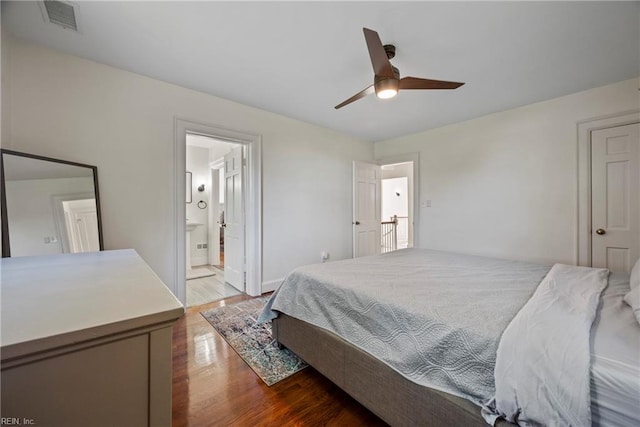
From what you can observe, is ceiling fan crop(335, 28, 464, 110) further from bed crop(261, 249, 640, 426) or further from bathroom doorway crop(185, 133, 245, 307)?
bathroom doorway crop(185, 133, 245, 307)

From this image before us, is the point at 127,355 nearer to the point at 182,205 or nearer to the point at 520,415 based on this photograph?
the point at 520,415

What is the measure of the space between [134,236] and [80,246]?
465 millimetres

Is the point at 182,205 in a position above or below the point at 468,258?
above

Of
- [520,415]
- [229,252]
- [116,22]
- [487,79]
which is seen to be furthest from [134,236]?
[487,79]

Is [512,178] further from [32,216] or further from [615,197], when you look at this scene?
[32,216]

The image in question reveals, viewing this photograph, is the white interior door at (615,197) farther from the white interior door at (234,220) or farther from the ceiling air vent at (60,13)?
the ceiling air vent at (60,13)

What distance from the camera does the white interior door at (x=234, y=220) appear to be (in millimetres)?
3410

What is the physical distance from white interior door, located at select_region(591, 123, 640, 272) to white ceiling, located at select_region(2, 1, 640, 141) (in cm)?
59

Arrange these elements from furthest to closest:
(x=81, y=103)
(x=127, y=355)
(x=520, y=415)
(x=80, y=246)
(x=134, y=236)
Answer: (x=134, y=236) < (x=81, y=103) < (x=80, y=246) < (x=520, y=415) < (x=127, y=355)

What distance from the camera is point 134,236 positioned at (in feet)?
7.95

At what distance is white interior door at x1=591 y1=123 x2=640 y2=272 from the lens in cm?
246

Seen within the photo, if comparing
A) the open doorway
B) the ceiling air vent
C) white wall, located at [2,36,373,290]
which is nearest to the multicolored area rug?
white wall, located at [2,36,373,290]

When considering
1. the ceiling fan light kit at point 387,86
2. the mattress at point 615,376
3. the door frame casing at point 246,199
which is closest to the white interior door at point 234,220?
the door frame casing at point 246,199

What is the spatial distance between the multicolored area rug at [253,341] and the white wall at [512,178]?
282 cm
